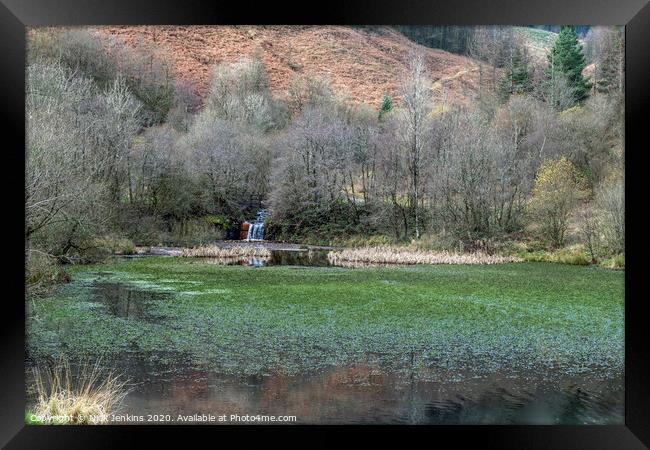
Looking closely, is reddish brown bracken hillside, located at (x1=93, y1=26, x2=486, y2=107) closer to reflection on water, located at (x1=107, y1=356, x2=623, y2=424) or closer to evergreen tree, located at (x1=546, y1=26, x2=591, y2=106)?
evergreen tree, located at (x1=546, y1=26, x2=591, y2=106)

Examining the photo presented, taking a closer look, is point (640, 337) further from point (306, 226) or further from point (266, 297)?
point (306, 226)

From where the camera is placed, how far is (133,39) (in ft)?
47.6

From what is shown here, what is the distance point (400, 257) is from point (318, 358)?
628 cm

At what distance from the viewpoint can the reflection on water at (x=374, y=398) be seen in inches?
209

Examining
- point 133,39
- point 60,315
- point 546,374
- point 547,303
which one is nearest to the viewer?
point 546,374

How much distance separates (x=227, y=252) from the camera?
12070 millimetres

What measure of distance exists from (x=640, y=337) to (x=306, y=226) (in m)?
8.91

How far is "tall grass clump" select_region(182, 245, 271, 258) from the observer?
39.2 feet

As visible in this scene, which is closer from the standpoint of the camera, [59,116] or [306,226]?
[59,116]

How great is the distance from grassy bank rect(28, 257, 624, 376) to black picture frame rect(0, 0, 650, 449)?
170cm

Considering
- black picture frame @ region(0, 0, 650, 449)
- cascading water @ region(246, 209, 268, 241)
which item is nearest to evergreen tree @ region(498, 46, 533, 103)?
cascading water @ region(246, 209, 268, 241)

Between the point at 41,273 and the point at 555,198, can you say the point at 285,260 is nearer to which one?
the point at 41,273

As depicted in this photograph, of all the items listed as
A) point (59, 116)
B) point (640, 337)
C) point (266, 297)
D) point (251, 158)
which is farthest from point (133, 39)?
point (640, 337)
